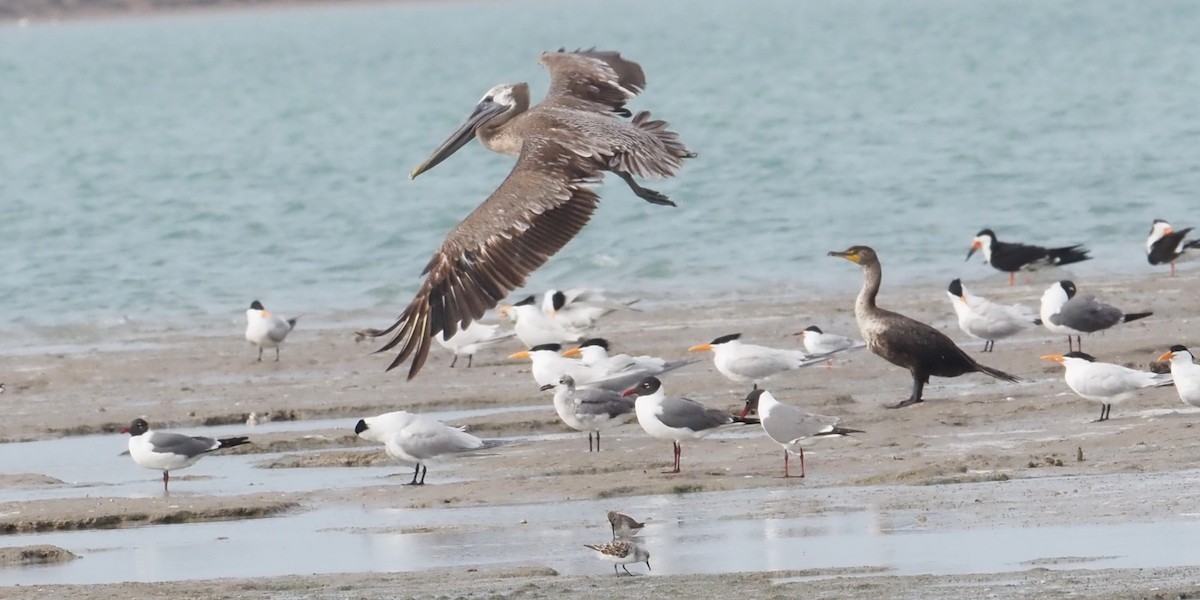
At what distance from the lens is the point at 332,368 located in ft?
51.3

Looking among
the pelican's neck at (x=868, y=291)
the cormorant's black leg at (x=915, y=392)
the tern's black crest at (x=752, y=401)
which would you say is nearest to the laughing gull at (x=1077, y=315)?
the pelican's neck at (x=868, y=291)

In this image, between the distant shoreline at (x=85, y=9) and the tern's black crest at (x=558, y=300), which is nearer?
the tern's black crest at (x=558, y=300)

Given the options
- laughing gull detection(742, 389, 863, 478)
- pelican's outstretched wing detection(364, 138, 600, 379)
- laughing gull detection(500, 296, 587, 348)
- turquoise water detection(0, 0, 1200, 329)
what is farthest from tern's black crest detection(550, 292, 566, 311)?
pelican's outstretched wing detection(364, 138, 600, 379)

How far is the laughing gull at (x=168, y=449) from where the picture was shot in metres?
11.7

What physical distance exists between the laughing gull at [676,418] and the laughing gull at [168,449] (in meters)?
2.36

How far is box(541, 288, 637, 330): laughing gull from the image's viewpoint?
16.5m

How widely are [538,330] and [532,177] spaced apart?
21.1ft

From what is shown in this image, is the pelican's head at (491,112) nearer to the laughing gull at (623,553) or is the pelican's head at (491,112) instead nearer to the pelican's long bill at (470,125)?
the pelican's long bill at (470,125)

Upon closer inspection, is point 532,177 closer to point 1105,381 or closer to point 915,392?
point 1105,381

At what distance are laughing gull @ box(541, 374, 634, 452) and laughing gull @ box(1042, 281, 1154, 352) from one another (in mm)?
3611

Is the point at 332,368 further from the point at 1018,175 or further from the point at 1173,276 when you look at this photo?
the point at 1018,175

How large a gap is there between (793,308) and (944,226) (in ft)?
23.7

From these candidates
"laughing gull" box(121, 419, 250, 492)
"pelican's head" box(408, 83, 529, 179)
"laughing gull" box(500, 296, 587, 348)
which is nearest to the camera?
"pelican's head" box(408, 83, 529, 179)

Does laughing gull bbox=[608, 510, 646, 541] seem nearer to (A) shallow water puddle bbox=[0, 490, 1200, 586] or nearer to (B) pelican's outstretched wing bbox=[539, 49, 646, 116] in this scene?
(A) shallow water puddle bbox=[0, 490, 1200, 586]
